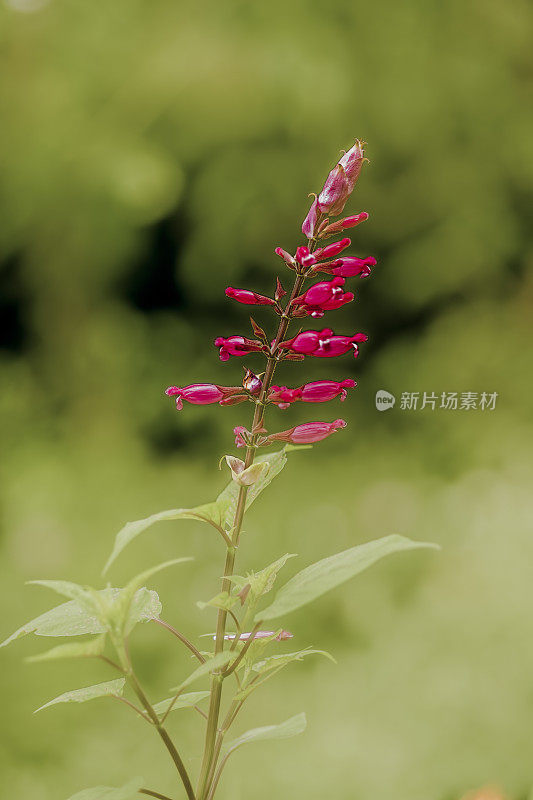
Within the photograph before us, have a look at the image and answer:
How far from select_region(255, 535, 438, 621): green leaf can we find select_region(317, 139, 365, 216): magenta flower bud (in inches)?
7.9

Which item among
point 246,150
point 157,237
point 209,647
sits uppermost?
point 246,150

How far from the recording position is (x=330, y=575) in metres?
0.35

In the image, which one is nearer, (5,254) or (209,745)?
(209,745)

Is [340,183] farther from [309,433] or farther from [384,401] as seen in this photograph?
[384,401]

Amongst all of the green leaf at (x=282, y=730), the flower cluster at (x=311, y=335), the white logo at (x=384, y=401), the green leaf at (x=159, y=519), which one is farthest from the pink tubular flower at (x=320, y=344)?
the white logo at (x=384, y=401)

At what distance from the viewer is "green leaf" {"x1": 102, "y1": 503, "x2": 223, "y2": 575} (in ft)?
1.12

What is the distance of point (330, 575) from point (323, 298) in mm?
157

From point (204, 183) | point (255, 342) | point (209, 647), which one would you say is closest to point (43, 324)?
point (204, 183)

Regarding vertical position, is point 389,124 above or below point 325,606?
above

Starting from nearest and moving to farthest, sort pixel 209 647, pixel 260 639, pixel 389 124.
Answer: pixel 260 639 → pixel 209 647 → pixel 389 124

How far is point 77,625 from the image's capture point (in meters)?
0.43

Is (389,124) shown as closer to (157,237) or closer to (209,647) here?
(157,237)

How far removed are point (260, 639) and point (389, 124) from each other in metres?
0.77

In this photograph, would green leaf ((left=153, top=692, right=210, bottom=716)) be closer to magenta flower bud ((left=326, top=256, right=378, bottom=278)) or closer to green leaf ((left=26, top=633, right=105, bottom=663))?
green leaf ((left=26, top=633, right=105, bottom=663))
